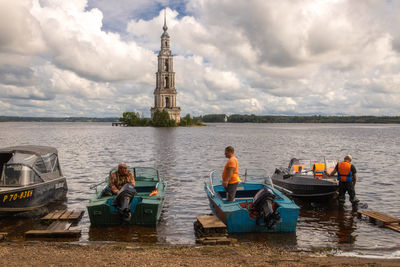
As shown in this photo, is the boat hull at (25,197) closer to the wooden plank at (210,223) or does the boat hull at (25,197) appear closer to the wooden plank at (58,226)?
the wooden plank at (58,226)

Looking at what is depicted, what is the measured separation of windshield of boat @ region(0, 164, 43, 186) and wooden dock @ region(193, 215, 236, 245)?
727cm

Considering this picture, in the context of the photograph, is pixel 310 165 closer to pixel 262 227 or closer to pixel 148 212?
pixel 262 227

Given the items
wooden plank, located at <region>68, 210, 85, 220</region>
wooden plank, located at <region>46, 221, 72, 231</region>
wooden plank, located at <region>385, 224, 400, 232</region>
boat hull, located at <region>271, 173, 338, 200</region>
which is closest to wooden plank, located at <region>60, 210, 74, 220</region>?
wooden plank, located at <region>68, 210, 85, 220</region>

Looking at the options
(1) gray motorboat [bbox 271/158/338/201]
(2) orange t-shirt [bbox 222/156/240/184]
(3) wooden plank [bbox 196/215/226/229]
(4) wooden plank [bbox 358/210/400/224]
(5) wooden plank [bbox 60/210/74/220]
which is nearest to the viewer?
(3) wooden plank [bbox 196/215/226/229]

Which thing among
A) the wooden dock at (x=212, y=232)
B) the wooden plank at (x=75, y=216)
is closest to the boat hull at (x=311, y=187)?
the wooden dock at (x=212, y=232)

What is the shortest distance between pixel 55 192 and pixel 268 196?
34.0 feet

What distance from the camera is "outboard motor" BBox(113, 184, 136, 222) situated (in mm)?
12047

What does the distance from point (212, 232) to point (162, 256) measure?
2.42 meters

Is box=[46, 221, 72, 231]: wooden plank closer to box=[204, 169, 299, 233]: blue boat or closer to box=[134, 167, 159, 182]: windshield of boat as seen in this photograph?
box=[134, 167, 159, 182]: windshield of boat

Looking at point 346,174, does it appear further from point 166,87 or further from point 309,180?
point 166,87

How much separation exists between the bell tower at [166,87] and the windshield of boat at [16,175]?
536 feet

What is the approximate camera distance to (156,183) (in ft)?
52.6

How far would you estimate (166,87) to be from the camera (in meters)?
182

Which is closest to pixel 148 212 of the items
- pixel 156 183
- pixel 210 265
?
pixel 156 183
